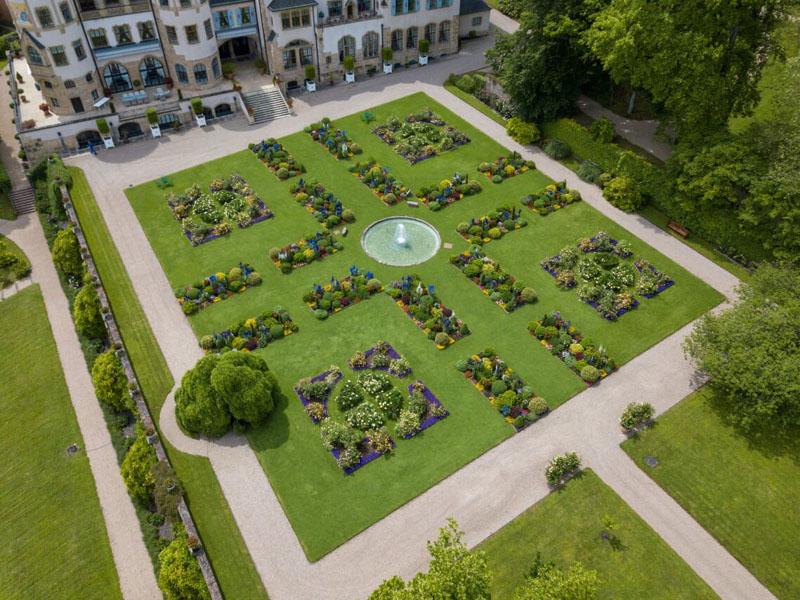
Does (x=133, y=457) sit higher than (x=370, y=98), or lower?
lower

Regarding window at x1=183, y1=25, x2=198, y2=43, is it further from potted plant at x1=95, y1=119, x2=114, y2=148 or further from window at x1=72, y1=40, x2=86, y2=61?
potted plant at x1=95, y1=119, x2=114, y2=148

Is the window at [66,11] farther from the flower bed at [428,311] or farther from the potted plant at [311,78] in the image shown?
the flower bed at [428,311]

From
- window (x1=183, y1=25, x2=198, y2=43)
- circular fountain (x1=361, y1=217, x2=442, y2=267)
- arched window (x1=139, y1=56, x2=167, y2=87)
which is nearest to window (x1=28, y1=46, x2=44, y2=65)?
arched window (x1=139, y1=56, x2=167, y2=87)

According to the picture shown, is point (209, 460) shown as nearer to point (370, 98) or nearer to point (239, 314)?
point (239, 314)

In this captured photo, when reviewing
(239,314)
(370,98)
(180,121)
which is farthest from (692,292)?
(180,121)

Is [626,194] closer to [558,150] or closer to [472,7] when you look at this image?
[558,150]

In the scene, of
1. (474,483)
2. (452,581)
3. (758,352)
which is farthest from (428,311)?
(452,581)
